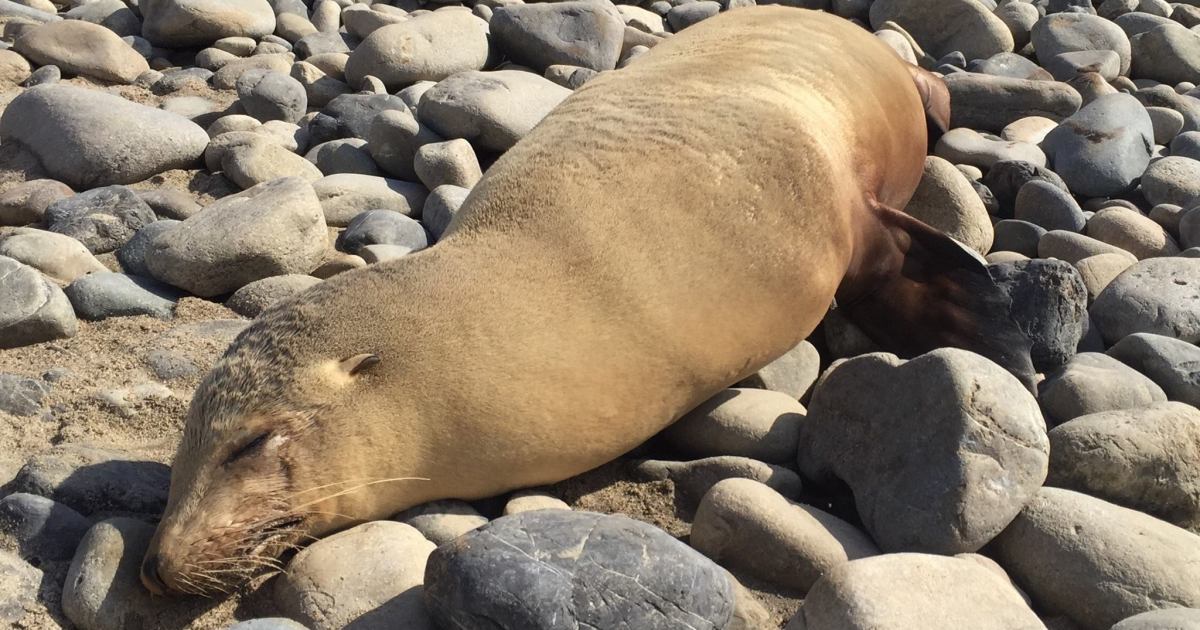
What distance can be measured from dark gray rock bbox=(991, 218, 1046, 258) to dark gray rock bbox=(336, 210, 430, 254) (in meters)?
2.69

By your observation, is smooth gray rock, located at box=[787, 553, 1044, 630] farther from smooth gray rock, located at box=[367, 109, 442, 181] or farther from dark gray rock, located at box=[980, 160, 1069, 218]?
smooth gray rock, located at box=[367, 109, 442, 181]

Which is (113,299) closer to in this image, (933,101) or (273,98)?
(273,98)

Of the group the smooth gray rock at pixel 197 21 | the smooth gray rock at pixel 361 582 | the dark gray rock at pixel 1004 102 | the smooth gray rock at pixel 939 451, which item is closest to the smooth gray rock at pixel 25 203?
the smooth gray rock at pixel 197 21

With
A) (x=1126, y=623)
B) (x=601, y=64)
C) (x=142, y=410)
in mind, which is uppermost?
(x=1126, y=623)

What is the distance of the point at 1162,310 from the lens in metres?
4.96

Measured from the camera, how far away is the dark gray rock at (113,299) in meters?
4.75

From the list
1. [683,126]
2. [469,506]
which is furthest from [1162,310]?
[469,506]

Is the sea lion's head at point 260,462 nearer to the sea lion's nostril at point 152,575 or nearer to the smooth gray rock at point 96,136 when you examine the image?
the sea lion's nostril at point 152,575

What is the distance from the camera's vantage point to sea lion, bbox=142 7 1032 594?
3.47m

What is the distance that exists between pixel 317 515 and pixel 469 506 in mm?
459

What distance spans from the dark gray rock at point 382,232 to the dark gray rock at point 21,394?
166cm

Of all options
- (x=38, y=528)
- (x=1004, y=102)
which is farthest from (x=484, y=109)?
(x=38, y=528)

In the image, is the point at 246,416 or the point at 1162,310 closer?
the point at 246,416

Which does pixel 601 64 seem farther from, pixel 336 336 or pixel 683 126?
pixel 336 336
